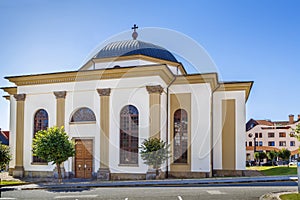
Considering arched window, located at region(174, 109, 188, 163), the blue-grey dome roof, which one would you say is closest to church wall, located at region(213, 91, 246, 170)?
arched window, located at region(174, 109, 188, 163)

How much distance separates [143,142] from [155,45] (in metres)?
10.6

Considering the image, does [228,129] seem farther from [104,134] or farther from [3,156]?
[3,156]

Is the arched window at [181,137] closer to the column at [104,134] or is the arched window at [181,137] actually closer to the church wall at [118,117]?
the church wall at [118,117]

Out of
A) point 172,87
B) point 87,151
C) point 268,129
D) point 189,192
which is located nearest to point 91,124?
point 87,151

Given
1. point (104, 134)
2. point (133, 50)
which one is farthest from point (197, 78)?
point (104, 134)

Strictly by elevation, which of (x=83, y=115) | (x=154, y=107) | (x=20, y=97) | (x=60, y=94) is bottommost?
(x=83, y=115)

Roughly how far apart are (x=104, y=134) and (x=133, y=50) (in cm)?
764

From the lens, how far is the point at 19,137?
96.4 ft

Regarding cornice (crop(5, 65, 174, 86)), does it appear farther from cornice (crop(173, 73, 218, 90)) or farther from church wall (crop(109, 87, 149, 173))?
church wall (crop(109, 87, 149, 173))

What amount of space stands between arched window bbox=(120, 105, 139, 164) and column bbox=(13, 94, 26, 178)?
806cm

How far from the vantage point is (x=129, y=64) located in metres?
29.3

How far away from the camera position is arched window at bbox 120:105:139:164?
26.3 metres

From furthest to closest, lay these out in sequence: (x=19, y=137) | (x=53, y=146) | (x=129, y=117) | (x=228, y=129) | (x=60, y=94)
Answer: (x=228, y=129) → (x=19, y=137) → (x=60, y=94) → (x=129, y=117) → (x=53, y=146)

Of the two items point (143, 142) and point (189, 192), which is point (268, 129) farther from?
point (189, 192)
